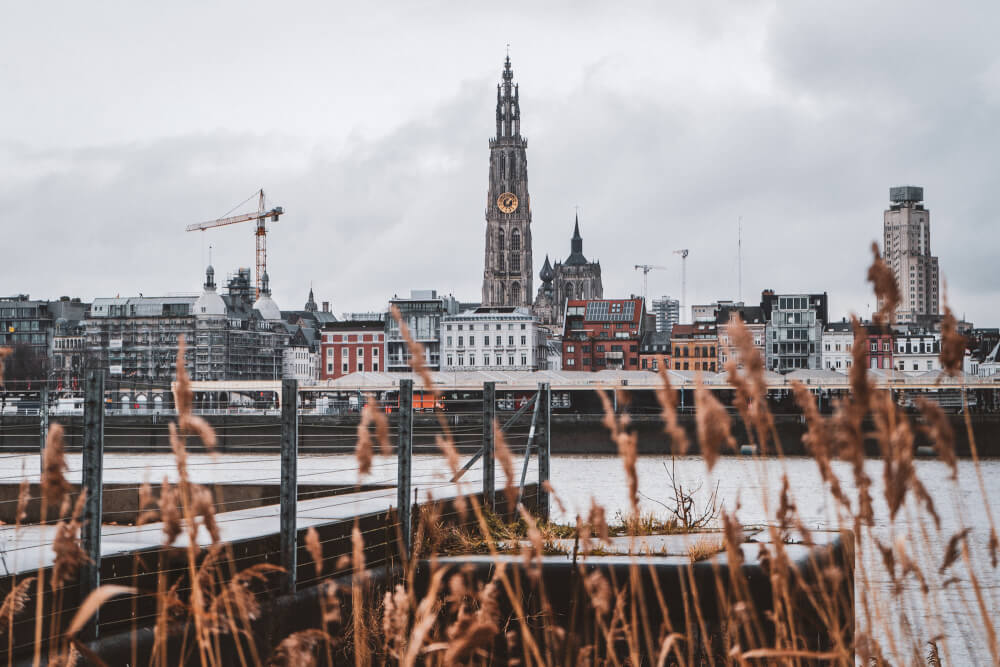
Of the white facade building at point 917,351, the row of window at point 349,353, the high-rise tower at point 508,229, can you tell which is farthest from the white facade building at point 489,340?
the white facade building at point 917,351

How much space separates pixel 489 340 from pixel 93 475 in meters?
102

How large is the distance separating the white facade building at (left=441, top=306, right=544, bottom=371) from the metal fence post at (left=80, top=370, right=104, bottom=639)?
9971 centimetres

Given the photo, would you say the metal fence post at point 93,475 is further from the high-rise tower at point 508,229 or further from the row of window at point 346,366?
the high-rise tower at point 508,229

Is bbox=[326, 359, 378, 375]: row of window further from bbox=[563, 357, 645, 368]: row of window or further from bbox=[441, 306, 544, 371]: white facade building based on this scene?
bbox=[563, 357, 645, 368]: row of window

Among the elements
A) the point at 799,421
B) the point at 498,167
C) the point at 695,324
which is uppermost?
the point at 498,167

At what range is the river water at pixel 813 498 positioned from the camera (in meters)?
3.03

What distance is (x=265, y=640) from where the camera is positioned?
14.4 feet

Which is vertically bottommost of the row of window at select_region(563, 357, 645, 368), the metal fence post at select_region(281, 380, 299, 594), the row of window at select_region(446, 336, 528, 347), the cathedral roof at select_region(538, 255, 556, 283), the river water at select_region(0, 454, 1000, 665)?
the river water at select_region(0, 454, 1000, 665)

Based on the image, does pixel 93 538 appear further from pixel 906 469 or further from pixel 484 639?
pixel 906 469

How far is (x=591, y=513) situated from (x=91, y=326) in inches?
4592

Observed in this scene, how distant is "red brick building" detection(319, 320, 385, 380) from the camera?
356ft

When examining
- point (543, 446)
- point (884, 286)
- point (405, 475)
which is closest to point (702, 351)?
point (543, 446)

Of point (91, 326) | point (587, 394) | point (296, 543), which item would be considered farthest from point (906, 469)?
point (91, 326)

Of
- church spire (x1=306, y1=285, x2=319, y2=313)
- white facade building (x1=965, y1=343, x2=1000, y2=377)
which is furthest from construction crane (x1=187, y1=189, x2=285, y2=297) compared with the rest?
white facade building (x1=965, y1=343, x2=1000, y2=377)
